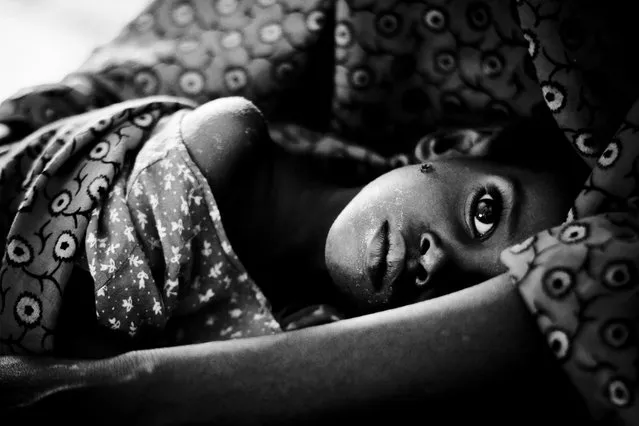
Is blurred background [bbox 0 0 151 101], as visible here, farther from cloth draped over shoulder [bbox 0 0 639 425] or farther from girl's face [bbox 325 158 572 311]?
girl's face [bbox 325 158 572 311]

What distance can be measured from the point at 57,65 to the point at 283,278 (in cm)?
82

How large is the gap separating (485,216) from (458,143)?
0.65ft

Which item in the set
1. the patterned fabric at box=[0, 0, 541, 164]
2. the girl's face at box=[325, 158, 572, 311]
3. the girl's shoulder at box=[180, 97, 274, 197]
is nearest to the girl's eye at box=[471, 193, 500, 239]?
the girl's face at box=[325, 158, 572, 311]

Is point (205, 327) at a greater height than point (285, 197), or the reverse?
point (285, 197)

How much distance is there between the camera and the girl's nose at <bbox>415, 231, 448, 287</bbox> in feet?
2.61

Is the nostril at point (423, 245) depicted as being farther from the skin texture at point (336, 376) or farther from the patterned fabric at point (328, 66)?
the patterned fabric at point (328, 66)

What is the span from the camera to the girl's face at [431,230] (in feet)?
2.65

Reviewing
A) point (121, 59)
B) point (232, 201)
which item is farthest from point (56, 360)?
point (121, 59)

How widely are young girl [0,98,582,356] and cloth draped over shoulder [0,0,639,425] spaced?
5.6 inches

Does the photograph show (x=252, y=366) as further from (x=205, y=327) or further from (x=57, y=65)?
(x=57, y=65)

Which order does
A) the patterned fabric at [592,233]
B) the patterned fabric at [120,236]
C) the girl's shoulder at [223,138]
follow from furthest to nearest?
the girl's shoulder at [223,138], the patterned fabric at [120,236], the patterned fabric at [592,233]

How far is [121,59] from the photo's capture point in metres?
1.12

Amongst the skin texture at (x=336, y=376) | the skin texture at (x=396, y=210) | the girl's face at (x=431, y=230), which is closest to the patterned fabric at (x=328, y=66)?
the skin texture at (x=396, y=210)

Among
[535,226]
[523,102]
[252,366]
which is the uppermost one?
[523,102]
